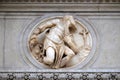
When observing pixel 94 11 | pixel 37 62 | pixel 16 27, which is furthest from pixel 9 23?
pixel 94 11

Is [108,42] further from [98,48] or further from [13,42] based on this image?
[13,42]

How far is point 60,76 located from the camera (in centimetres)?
1291

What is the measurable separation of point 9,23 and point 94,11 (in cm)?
208

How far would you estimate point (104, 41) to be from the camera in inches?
533

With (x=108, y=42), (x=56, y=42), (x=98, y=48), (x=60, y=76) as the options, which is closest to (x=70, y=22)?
(x=56, y=42)

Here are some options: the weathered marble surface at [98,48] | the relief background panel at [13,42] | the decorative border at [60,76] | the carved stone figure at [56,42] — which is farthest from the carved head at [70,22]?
the decorative border at [60,76]

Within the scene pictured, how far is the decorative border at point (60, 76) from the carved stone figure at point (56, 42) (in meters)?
0.31

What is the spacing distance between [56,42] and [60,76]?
85cm

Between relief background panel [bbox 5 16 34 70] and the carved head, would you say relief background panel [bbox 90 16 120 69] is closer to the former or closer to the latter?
the carved head

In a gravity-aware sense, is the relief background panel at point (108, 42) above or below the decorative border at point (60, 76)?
above

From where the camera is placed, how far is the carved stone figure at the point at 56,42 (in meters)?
13.1

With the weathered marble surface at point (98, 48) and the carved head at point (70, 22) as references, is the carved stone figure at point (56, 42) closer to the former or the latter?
the carved head at point (70, 22)

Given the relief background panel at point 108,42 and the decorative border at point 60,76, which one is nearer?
the decorative border at point 60,76

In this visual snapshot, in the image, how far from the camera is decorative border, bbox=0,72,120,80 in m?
12.9
